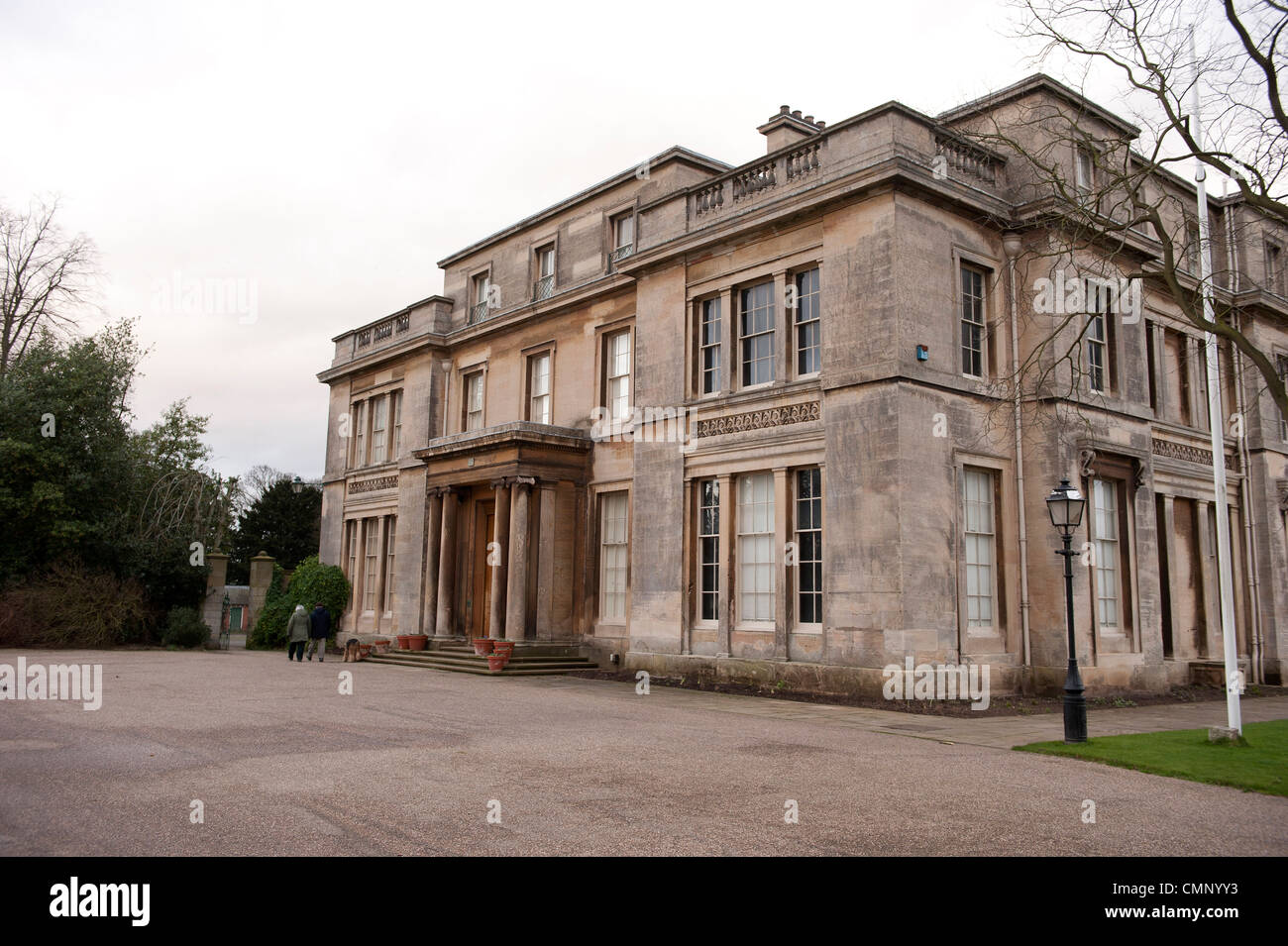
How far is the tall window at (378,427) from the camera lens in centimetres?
2908

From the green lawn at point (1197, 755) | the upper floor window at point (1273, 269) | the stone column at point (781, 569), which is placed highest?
the upper floor window at point (1273, 269)

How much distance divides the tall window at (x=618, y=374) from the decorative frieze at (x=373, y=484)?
9.28 meters

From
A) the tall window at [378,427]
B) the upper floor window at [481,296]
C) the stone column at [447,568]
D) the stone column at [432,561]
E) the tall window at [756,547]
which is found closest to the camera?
the tall window at [756,547]

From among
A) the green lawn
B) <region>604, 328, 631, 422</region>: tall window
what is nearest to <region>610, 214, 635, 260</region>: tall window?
<region>604, 328, 631, 422</region>: tall window

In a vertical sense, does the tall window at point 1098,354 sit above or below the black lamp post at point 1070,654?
above

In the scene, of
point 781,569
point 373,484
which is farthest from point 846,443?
point 373,484

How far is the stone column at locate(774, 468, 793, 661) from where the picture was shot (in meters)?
16.4

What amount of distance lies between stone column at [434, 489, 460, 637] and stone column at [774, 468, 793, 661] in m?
9.82

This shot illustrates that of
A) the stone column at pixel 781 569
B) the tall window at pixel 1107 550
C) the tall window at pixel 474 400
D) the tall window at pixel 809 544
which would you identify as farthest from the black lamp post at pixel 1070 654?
the tall window at pixel 474 400

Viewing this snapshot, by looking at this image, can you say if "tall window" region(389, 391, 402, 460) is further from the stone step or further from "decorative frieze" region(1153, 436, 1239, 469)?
"decorative frieze" region(1153, 436, 1239, 469)

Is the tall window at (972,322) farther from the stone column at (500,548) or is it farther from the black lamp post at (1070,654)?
the stone column at (500,548)
